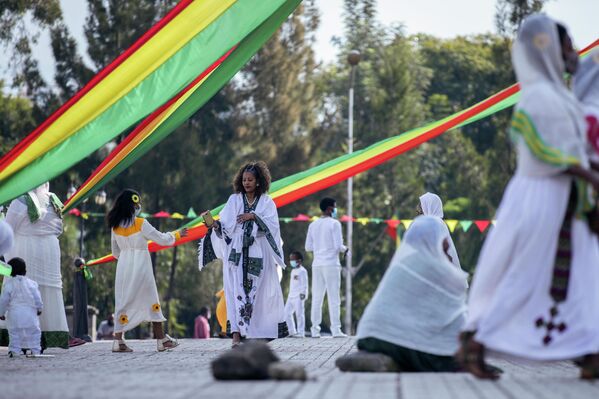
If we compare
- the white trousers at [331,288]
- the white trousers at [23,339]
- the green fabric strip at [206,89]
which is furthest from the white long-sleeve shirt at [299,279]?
the green fabric strip at [206,89]

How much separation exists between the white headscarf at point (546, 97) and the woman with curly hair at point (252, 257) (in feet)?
22.3

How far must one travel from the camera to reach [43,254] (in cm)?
1584

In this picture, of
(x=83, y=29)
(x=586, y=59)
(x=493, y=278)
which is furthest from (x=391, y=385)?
(x=83, y=29)

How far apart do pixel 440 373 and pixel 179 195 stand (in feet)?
106

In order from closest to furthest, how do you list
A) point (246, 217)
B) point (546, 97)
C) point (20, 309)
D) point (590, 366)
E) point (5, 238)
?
point (590, 366) < point (546, 97) < point (5, 238) < point (20, 309) < point (246, 217)

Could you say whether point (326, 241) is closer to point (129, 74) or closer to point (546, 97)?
point (129, 74)

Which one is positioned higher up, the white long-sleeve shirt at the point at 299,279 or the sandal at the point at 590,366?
the white long-sleeve shirt at the point at 299,279

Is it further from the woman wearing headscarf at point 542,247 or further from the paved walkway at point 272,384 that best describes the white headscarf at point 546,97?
the paved walkway at point 272,384

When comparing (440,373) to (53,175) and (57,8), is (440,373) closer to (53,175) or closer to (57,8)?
(53,175)

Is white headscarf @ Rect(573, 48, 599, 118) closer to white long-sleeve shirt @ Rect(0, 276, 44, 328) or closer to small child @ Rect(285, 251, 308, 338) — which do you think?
white long-sleeve shirt @ Rect(0, 276, 44, 328)

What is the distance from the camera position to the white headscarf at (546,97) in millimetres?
8625

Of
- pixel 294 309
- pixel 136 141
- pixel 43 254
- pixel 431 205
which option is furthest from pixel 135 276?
pixel 294 309

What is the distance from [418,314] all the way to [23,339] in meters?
5.53

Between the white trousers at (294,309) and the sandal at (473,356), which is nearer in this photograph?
the sandal at (473,356)
